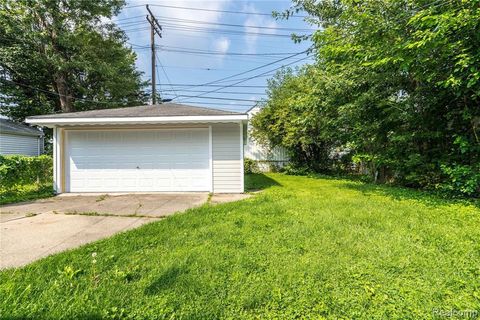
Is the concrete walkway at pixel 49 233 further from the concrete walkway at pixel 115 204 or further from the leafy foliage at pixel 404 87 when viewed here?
the leafy foliage at pixel 404 87

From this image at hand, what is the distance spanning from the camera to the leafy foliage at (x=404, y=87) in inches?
195

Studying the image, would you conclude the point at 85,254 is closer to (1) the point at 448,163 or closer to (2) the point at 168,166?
(2) the point at 168,166

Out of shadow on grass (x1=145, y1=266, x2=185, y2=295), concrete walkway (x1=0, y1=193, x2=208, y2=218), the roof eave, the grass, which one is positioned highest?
the roof eave

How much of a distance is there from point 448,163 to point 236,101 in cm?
1465

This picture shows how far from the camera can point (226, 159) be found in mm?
7457

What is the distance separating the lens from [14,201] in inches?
243

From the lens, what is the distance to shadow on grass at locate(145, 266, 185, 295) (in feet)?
7.25

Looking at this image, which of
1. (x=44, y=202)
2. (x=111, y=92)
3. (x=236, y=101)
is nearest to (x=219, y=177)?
(x=44, y=202)

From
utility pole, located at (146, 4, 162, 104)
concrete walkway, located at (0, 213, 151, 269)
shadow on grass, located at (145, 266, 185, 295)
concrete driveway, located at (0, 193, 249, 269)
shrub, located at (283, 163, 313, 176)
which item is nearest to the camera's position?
shadow on grass, located at (145, 266, 185, 295)

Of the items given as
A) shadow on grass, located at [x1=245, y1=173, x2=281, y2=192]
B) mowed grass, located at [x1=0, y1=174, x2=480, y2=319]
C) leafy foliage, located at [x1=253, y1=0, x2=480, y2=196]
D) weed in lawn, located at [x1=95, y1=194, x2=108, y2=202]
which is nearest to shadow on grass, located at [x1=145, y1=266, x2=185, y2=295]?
mowed grass, located at [x1=0, y1=174, x2=480, y2=319]

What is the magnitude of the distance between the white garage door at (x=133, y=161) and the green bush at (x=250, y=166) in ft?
22.4

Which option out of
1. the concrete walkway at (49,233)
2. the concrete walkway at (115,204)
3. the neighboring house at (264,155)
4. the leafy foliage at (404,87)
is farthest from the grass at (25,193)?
the neighboring house at (264,155)

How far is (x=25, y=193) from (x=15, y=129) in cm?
976

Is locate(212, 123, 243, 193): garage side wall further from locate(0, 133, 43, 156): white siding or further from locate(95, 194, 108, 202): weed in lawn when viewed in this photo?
locate(0, 133, 43, 156): white siding
